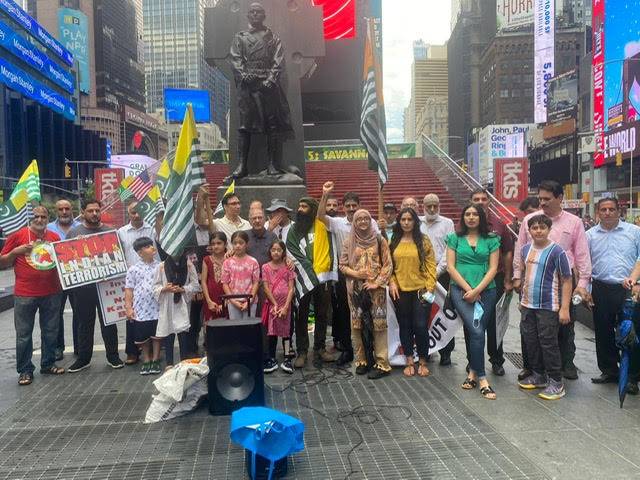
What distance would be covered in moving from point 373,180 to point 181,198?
1752cm

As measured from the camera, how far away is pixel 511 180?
757 inches

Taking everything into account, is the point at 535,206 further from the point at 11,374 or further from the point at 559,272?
the point at 11,374

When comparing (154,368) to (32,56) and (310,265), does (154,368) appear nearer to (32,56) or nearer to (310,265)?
(310,265)

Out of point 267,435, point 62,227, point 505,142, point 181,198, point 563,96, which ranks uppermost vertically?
point 563,96

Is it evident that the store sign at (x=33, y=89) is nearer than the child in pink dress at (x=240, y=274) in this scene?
No

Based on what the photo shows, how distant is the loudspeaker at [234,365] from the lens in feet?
16.0

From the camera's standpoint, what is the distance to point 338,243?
21.7ft

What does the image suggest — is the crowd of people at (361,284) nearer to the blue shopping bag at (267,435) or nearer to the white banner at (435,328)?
the white banner at (435,328)

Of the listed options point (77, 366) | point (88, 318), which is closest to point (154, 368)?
point (77, 366)

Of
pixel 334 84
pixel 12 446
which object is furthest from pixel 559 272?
pixel 334 84

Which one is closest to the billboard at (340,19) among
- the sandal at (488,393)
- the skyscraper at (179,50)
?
the sandal at (488,393)

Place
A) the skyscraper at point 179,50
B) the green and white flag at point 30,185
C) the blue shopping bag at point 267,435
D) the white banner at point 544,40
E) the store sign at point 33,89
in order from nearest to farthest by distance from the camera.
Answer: the blue shopping bag at point 267,435 → the green and white flag at point 30,185 → the store sign at point 33,89 → the white banner at point 544,40 → the skyscraper at point 179,50

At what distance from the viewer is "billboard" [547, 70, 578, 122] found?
56500 millimetres

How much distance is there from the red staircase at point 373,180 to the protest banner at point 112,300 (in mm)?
12548
